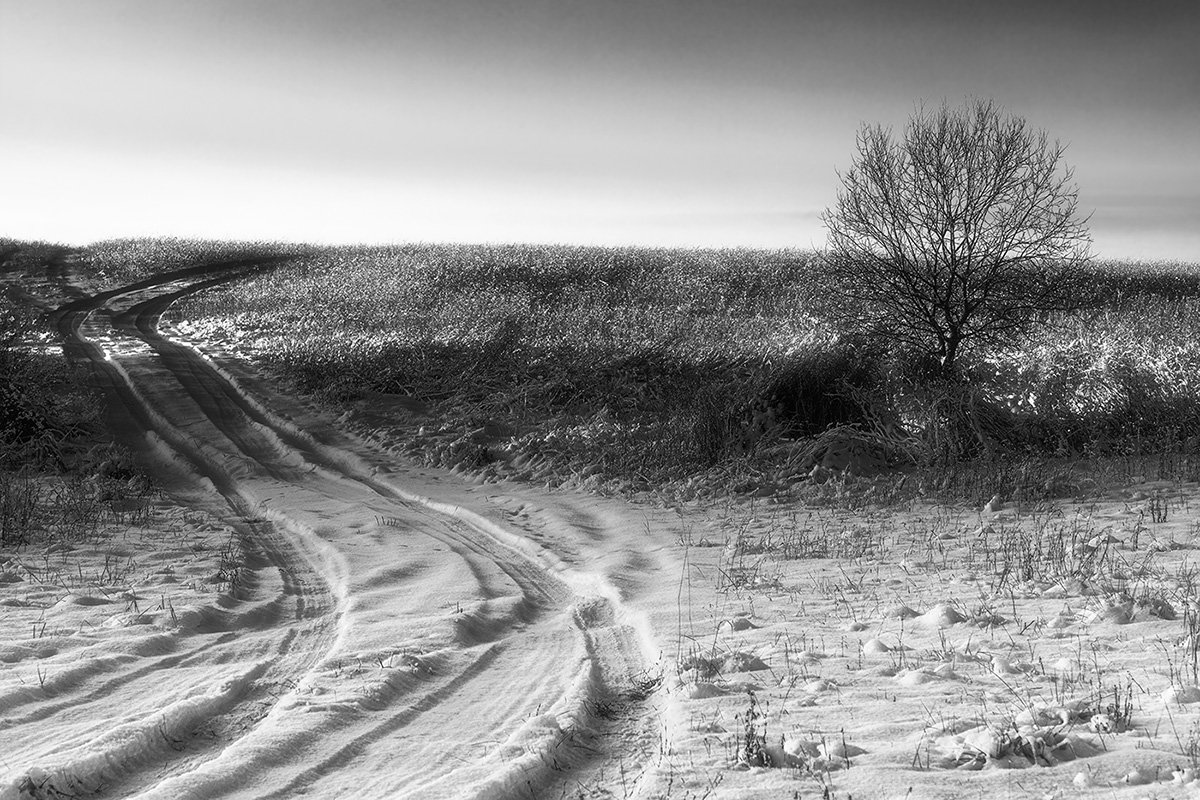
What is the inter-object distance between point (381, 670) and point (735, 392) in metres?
8.56

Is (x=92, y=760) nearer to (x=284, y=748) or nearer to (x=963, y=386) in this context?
(x=284, y=748)

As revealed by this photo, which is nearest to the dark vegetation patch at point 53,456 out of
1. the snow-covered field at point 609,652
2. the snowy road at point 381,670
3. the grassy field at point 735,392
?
the snow-covered field at point 609,652

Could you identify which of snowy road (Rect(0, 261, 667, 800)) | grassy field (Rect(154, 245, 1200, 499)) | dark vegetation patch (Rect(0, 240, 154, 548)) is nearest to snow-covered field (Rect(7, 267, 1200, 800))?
snowy road (Rect(0, 261, 667, 800))

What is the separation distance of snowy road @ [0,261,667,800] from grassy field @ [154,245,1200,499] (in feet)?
6.99

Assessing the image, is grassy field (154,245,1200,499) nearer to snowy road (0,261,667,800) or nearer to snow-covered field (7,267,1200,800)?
snow-covered field (7,267,1200,800)

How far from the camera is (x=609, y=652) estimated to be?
217 inches

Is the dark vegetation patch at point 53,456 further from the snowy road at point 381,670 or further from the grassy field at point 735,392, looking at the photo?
the grassy field at point 735,392

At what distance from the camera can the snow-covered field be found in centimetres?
363

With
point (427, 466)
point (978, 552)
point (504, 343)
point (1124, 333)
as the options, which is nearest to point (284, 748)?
point (978, 552)

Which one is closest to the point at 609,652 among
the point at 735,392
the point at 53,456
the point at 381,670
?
the point at 381,670

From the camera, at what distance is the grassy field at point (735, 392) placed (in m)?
10.9

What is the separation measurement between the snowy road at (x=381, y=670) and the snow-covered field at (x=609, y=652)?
21mm

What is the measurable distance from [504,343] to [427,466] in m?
6.27

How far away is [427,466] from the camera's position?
12.4m
